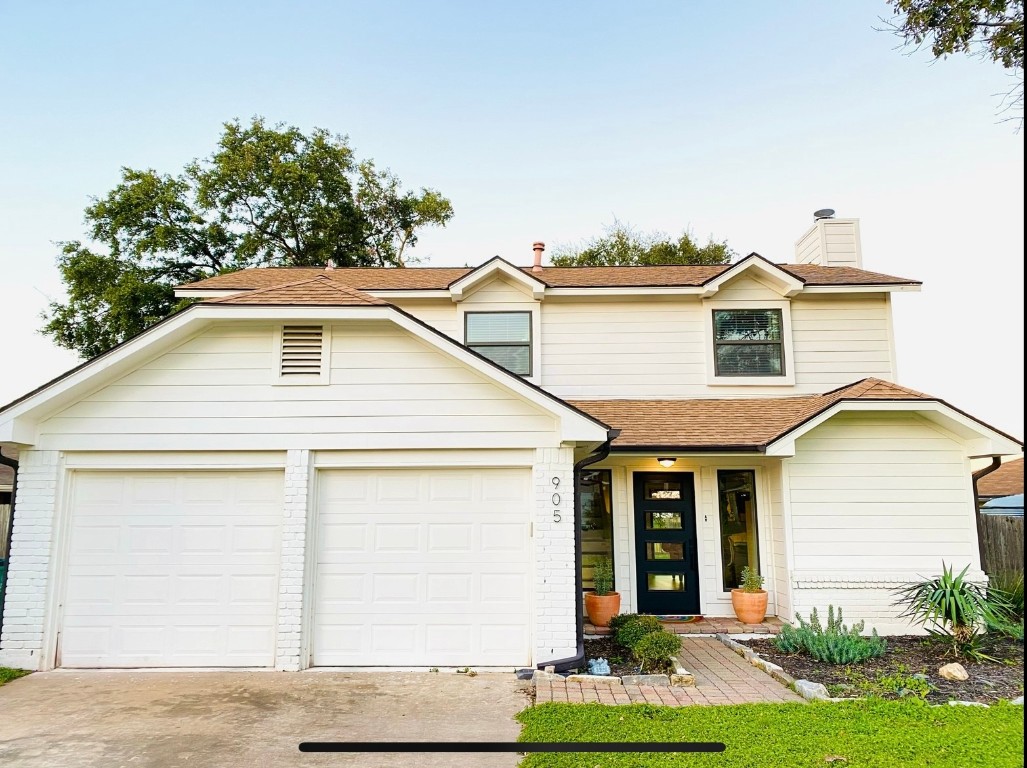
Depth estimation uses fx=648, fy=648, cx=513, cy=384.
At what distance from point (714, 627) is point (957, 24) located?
22.3ft

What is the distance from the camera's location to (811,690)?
221 inches

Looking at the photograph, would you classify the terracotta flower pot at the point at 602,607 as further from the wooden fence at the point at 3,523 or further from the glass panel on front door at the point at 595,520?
the wooden fence at the point at 3,523

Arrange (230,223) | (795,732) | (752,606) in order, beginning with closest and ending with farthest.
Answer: (795,732) → (752,606) → (230,223)

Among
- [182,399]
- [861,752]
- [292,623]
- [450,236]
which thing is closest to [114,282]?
[450,236]

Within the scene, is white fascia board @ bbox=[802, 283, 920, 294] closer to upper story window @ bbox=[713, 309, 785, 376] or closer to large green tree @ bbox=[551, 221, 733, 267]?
upper story window @ bbox=[713, 309, 785, 376]

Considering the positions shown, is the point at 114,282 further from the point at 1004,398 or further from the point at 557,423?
the point at 1004,398

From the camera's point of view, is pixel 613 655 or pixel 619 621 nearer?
pixel 613 655

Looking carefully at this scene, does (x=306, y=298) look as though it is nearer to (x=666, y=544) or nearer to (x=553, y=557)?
(x=553, y=557)

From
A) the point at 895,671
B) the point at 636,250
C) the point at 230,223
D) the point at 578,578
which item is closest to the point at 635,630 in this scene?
the point at 578,578

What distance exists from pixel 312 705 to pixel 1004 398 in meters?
5.65

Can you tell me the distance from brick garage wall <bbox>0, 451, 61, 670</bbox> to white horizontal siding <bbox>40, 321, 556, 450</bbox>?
0.41 m

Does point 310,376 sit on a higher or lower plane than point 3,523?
higher

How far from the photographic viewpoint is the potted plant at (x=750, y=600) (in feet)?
27.5

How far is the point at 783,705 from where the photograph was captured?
529 cm
